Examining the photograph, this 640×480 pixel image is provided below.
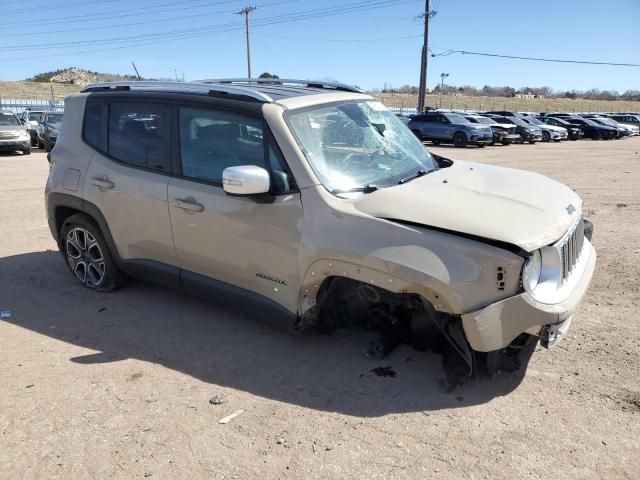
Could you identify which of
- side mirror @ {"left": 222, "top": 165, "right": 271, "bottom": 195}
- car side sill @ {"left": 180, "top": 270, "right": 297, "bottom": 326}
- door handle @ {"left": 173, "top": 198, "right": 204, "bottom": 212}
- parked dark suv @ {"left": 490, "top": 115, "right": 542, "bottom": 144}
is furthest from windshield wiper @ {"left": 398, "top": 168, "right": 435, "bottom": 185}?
parked dark suv @ {"left": 490, "top": 115, "right": 542, "bottom": 144}

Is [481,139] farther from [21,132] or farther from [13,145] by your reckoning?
[13,145]

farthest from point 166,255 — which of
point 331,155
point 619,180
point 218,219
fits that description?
point 619,180

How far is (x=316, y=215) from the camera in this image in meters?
3.28

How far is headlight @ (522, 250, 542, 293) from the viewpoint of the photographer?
9.27 feet

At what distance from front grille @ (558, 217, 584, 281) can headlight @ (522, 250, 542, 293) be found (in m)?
0.22

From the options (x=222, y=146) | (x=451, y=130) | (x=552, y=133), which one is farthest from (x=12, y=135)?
(x=552, y=133)

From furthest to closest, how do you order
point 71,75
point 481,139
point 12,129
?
point 71,75 < point 481,139 < point 12,129

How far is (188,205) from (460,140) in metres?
23.0

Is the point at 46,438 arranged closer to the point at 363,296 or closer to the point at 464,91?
the point at 363,296

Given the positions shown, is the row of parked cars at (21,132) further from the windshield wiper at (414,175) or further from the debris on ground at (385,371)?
the debris on ground at (385,371)

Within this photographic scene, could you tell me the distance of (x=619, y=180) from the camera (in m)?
12.6

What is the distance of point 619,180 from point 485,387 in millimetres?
11427

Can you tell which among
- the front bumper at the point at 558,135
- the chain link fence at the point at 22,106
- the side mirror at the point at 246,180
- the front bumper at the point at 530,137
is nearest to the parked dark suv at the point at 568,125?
the front bumper at the point at 558,135

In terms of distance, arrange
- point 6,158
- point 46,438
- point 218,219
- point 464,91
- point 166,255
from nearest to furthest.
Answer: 1. point 46,438
2. point 218,219
3. point 166,255
4. point 6,158
5. point 464,91
